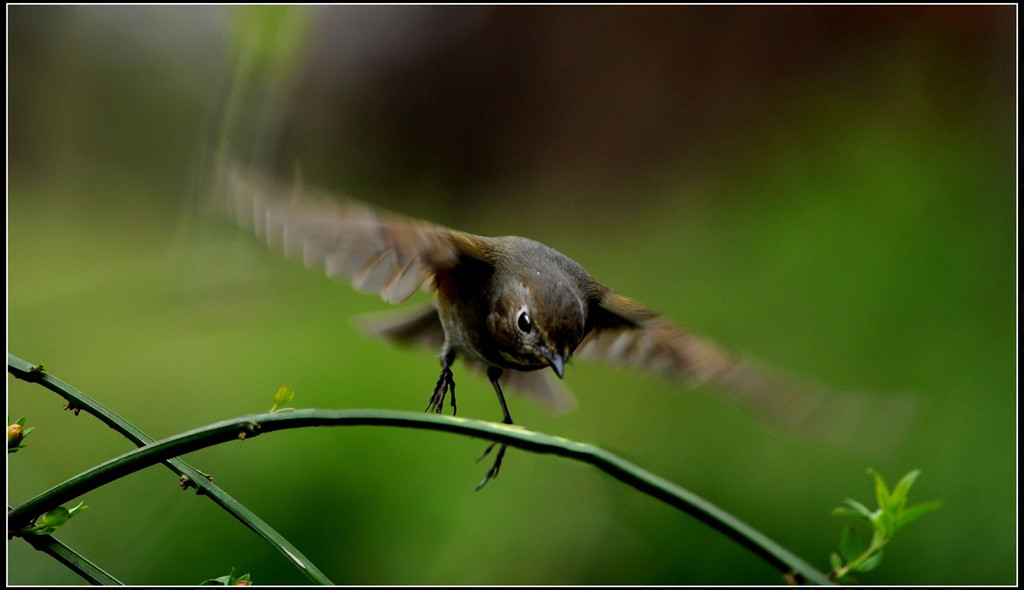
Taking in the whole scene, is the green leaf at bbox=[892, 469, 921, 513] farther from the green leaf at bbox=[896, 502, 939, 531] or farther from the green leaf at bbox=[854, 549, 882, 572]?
the green leaf at bbox=[854, 549, 882, 572]

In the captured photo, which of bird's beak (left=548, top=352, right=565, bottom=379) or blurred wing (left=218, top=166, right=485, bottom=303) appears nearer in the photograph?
blurred wing (left=218, top=166, right=485, bottom=303)

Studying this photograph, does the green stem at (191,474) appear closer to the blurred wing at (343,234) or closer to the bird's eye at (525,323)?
the blurred wing at (343,234)

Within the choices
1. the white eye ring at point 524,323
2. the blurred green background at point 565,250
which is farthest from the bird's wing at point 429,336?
the white eye ring at point 524,323

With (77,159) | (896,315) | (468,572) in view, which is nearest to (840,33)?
(896,315)

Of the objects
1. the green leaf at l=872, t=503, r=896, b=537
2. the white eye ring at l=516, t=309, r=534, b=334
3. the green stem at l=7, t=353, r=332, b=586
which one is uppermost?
the white eye ring at l=516, t=309, r=534, b=334

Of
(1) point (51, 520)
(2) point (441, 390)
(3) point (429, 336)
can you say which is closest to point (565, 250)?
(3) point (429, 336)

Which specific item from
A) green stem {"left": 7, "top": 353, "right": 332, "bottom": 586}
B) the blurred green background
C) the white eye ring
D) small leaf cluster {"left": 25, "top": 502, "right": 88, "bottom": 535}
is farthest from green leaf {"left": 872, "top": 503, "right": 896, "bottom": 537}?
the blurred green background
